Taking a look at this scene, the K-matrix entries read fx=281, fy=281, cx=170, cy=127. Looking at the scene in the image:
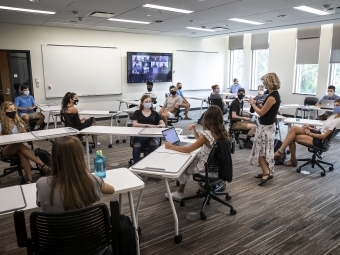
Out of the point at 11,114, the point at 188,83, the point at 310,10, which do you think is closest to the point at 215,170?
the point at 11,114

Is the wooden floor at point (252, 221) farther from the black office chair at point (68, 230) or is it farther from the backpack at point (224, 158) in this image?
the black office chair at point (68, 230)

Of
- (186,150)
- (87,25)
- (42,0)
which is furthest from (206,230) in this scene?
(87,25)

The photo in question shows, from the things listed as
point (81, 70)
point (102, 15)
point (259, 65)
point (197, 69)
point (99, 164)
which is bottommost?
point (99, 164)

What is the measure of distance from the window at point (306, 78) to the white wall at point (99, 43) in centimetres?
341

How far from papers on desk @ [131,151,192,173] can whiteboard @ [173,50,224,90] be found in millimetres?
8005

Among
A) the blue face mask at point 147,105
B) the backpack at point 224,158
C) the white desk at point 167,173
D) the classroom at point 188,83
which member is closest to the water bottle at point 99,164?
the classroom at point 188,83

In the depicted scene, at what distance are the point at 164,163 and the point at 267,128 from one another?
1.82 m

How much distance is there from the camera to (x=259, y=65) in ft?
34.3

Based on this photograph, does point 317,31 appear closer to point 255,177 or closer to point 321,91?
point 321,91

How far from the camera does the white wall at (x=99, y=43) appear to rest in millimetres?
7504

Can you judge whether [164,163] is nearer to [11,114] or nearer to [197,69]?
[11,114]

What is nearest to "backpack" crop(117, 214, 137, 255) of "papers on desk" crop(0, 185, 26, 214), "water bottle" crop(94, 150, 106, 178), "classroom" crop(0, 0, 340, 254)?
"classroom" crop(0, 0, 340, 254)

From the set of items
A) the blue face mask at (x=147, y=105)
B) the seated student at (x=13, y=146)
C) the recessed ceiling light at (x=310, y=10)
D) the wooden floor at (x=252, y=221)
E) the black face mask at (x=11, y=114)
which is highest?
the recessed ceiling light at (x=310, y=10)

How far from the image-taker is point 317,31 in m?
8.41
